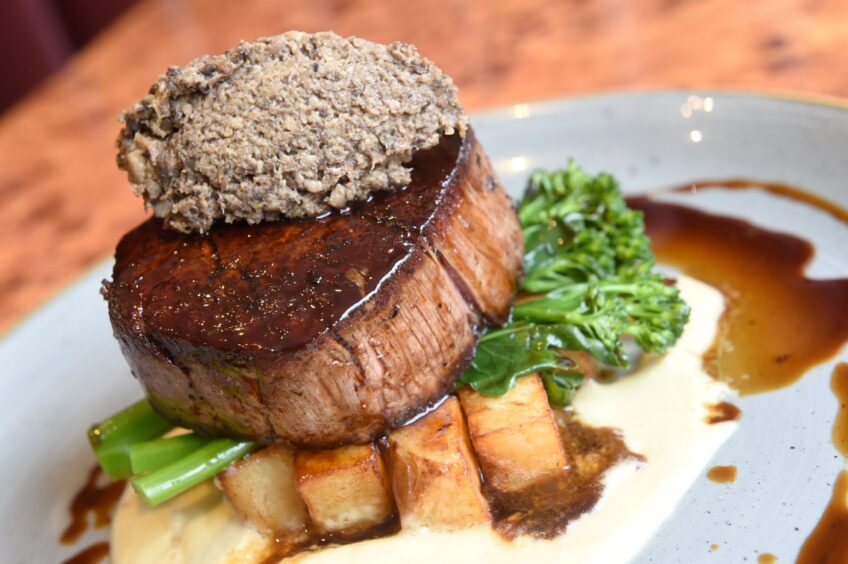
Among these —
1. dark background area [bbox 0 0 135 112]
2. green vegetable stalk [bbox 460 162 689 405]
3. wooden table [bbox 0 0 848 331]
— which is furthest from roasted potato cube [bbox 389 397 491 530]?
dark background area [bbox 0 0 135 112]

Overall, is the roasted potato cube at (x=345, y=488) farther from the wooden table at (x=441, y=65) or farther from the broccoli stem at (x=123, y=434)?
the wooden table at (x=441, y=65)

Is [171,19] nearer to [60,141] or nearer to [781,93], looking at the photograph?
[60,141]

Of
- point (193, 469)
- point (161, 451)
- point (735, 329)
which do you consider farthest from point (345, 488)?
point (735, 329)

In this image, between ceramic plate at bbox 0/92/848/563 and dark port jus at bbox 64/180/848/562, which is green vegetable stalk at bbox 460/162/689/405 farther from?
ceramic plate at bbox 0/92/848/563

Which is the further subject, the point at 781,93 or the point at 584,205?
the point at 781,93

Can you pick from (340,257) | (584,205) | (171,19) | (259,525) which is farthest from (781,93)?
(171,19)

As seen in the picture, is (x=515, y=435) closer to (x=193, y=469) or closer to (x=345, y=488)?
(x=345, y=488)
